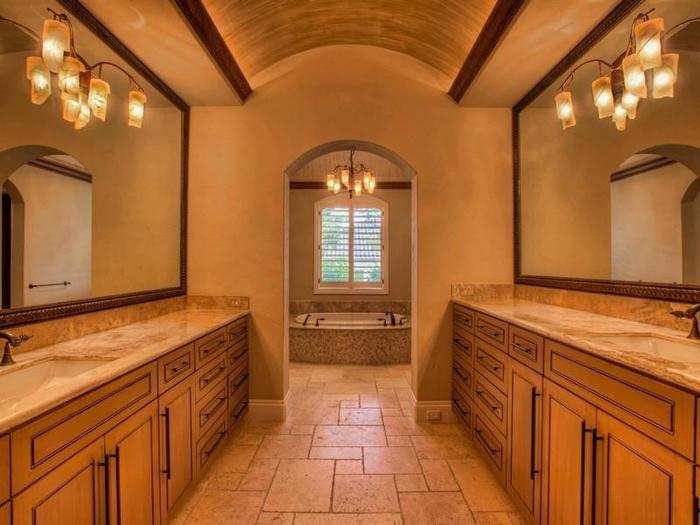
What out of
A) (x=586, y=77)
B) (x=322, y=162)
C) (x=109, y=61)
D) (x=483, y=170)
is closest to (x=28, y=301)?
(x=109, y=61)

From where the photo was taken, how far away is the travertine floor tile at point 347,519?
1.91 meters

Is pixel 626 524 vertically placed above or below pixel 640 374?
below

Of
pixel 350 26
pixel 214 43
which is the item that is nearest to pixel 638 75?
pixel 350 26

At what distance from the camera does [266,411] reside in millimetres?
3135

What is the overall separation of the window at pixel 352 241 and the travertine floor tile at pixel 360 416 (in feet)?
11.1

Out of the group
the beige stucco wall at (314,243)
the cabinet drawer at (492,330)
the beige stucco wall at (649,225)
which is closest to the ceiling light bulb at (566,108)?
the beige stucco wall at (649,225)

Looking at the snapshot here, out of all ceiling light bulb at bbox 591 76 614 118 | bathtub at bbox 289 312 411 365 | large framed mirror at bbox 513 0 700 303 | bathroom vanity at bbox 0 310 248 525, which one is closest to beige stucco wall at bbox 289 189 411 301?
bathtub at bbox 289 312 411 365

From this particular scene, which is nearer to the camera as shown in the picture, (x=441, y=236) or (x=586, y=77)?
(x=586, y=77)

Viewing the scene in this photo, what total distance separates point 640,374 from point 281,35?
3.15 m

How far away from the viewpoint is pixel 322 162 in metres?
6.63

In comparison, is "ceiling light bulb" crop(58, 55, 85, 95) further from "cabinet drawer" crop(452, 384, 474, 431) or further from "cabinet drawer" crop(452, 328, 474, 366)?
"cabinet drawer" crop(452, 384, 474, 431)

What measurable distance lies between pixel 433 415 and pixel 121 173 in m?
3.07

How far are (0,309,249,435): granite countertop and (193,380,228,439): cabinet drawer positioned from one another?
0.43 meters

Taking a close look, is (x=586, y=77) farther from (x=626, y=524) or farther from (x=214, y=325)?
(x=214, y=325)
